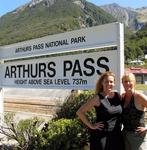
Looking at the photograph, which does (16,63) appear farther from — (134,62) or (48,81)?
(134,62)

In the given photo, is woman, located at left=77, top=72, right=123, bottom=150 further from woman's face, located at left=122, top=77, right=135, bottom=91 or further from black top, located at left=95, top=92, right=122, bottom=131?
woman's face, located at left=122, top=77, right=135, bottom=91

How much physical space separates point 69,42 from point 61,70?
61 cm

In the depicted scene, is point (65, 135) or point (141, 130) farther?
point (65, 135)

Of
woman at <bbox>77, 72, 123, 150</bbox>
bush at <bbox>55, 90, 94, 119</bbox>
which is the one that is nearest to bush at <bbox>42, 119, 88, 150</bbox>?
bush at <bbox>55, 90, 94, 119</bbox>

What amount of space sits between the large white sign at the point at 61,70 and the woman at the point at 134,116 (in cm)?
147

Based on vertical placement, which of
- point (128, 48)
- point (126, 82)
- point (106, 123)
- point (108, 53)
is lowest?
point (106, 123)

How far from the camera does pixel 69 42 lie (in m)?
8.11

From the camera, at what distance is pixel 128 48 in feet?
497

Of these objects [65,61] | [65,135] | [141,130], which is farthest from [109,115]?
[65,61]

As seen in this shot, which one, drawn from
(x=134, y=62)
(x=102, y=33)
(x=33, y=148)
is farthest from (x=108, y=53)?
(x=134, y=62)

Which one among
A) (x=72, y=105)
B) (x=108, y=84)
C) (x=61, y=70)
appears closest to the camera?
(x=108, y=84)

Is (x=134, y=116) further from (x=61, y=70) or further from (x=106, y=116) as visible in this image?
(x=61, y=70)

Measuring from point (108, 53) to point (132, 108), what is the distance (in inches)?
74.0

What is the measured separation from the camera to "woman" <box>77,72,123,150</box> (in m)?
5.43
